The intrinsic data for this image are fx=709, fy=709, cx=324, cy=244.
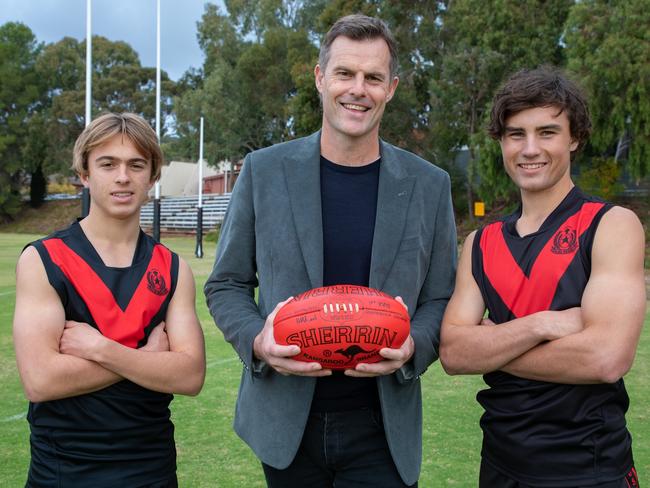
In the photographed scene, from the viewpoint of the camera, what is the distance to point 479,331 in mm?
2574

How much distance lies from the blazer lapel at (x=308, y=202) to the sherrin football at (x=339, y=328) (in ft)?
0.70

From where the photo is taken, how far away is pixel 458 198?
101 ft

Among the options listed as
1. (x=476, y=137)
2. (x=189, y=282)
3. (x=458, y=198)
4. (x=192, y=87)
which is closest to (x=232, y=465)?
(x=189, y=282)

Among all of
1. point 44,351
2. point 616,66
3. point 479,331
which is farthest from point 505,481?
point 616,66

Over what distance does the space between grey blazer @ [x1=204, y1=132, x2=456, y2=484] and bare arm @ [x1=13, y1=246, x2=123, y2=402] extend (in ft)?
1.71

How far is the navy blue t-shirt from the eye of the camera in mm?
2623

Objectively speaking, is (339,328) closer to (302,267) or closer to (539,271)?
(302,267)

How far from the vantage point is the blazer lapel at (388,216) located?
103 inches

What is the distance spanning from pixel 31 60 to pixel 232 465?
59.1m

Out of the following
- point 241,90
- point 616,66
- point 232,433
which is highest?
point 241,90

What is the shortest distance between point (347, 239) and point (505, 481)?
1.03 metres

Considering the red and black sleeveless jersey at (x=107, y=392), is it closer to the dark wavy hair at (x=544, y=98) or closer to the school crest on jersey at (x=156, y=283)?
the school crest on jersey at (x=156, y=283)

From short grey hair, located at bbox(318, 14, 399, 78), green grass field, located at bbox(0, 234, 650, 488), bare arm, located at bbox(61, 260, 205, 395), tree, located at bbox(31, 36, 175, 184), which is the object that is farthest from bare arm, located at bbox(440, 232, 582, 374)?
tree, located at bbox(31, 36, 175, 184)

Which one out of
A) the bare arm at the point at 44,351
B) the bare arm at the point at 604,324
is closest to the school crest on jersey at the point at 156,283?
the bare arm at the point at 44,351
